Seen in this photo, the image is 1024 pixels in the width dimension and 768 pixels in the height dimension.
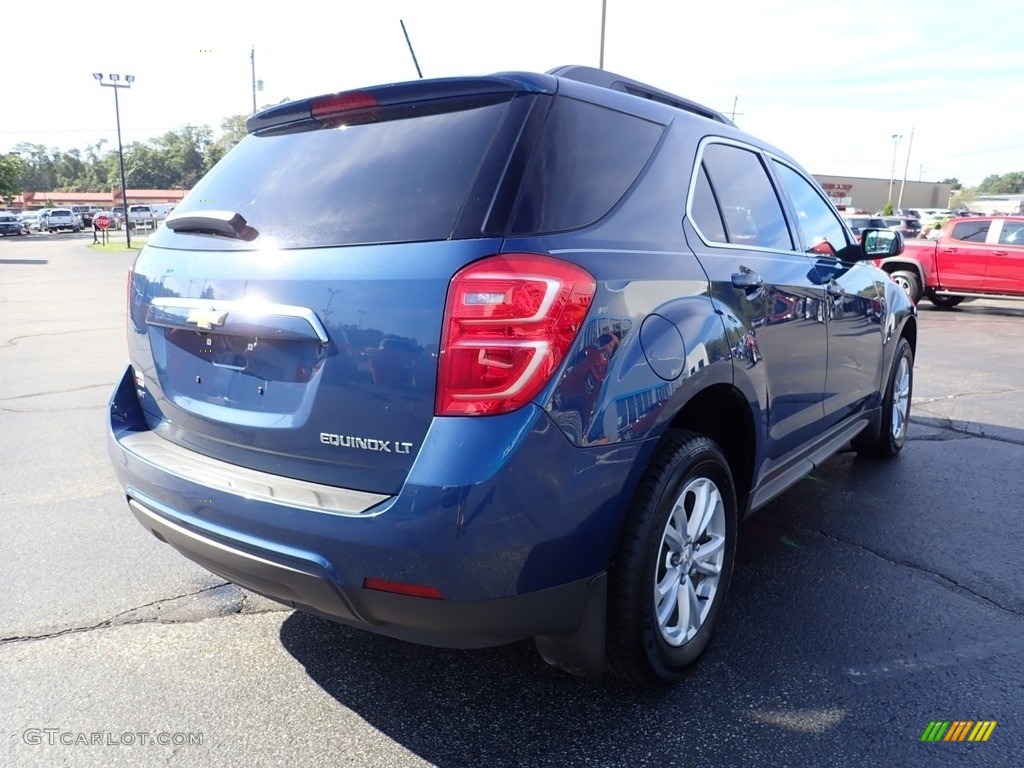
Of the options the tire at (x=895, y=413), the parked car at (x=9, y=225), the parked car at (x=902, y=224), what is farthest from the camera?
the parked car at (x=9, y=225)

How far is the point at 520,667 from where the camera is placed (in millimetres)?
2760

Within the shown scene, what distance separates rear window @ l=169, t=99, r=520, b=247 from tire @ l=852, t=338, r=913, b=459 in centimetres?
360

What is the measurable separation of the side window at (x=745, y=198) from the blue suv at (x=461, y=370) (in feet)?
0.26

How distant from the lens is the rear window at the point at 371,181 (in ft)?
7.02

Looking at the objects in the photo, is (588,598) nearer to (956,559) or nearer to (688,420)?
(688,420)

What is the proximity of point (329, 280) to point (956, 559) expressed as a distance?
310cm

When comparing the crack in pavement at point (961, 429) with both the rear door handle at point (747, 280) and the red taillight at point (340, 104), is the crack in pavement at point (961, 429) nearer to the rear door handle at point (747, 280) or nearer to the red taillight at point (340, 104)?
the rear door handle at point (747, 280)

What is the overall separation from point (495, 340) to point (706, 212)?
1.25 m

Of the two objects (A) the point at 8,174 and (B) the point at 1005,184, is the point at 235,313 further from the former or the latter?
(B) the point at 1005,184

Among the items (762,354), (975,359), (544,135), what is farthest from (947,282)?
(544,135)

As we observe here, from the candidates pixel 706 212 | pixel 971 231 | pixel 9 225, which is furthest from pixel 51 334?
pixel 9 225

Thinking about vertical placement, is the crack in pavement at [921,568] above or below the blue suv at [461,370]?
below

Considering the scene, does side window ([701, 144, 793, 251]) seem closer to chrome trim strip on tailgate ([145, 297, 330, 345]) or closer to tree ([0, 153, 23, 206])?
chrome trim strip on tailgate ([145, 297, 330, 345])

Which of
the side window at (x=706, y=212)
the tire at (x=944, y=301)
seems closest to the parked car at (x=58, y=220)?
the tire at (x=944, y=301)
